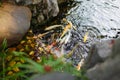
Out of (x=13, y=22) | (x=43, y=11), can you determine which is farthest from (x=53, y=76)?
(x=43, y=11)

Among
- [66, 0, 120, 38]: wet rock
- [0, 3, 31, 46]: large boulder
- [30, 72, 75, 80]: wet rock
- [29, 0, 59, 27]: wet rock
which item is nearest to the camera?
[30, 72, 75, 80]: wet rock

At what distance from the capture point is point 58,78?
249 cm

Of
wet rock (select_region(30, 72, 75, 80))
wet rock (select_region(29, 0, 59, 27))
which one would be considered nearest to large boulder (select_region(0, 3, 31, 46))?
wet rock (select_region(29, 0, 59, 27))

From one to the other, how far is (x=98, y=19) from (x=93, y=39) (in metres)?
0.77

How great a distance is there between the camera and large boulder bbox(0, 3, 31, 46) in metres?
5.02

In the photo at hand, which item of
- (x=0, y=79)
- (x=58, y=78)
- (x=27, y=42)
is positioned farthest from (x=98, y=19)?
(x=58, y=78)

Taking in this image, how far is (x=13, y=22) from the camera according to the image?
205 inches

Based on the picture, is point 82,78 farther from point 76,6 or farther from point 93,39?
point 76,6

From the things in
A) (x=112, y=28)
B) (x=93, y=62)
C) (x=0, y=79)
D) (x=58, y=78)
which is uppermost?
(x=58, y=78)

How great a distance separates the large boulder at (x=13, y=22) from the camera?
5023 mm

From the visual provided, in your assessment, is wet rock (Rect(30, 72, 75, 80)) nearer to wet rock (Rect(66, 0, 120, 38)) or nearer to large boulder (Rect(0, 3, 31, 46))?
large boulder (Rect(0, 3, 31, 46))

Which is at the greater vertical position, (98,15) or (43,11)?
(43,11)

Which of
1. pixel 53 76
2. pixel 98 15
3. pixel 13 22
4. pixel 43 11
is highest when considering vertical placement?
pixel 53 76

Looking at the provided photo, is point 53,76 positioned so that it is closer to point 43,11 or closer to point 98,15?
point 43,11
